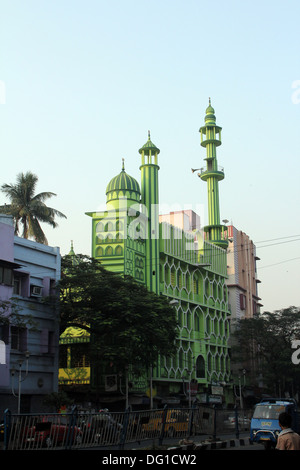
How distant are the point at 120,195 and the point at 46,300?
14508mm

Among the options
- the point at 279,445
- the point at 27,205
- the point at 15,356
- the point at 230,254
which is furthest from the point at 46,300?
the point at 230,254

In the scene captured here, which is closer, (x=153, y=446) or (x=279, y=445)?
(x=279, y=445)

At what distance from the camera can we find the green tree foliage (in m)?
36.6

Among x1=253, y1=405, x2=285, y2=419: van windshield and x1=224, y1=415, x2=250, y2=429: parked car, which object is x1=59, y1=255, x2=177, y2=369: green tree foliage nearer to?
x1=224, y1=415, x2=250, y2=429: parked car

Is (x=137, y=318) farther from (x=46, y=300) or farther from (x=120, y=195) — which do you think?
(x=120, y=195)

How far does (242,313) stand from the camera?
70.4 metres

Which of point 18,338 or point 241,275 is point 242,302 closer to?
point 241,275

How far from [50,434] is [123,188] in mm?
34540

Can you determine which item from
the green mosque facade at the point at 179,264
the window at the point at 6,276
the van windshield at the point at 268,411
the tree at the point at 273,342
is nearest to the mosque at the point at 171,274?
the green mosque facade at the point at 179,264

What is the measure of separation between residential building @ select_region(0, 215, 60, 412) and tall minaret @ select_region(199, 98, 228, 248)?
26935 mm

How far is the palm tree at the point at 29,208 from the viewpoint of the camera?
44.8m

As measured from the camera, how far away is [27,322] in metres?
33.2

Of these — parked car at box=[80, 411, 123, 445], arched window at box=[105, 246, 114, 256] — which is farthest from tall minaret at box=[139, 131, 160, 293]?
parked car at box=[80, 411, 123, 445]

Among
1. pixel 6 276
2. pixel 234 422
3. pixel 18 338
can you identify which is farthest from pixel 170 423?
pixel 18 338
